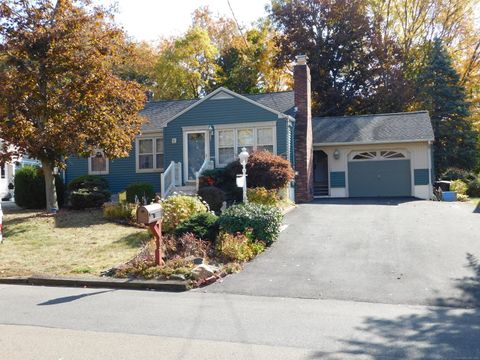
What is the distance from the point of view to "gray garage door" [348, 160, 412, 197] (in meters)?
24.5

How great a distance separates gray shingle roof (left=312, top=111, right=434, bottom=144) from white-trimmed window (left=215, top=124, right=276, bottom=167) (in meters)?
4.61

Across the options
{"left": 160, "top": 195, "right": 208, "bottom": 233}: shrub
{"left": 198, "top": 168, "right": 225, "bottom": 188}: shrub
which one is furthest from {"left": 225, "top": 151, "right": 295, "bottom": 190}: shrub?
{"left": 160, "top": 195, "right": 208, "bottom": 233}: shrub

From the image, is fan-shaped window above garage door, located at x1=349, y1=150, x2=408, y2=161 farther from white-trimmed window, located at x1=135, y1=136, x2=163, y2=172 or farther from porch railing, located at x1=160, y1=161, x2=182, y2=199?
white-trimmed window, located at x1=135, y1=136, x2=163, y2=172

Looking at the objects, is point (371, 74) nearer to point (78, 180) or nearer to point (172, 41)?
point (172, 41)

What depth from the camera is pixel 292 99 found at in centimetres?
2347

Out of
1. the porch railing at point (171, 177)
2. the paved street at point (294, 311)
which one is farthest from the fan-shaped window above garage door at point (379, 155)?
the paved street at point (294, 311)

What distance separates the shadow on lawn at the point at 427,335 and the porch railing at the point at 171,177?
13.9 m

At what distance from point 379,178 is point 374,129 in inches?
104

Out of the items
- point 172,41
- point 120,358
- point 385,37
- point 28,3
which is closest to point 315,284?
point 120,358

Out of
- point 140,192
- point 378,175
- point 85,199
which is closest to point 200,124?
point 140,192

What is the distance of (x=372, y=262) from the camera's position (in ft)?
33.5

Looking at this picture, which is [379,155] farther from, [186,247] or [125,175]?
[186,247]

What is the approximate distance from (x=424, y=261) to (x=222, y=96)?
13.8 meters

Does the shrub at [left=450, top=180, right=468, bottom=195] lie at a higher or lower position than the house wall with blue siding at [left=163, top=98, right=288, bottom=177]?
lower
